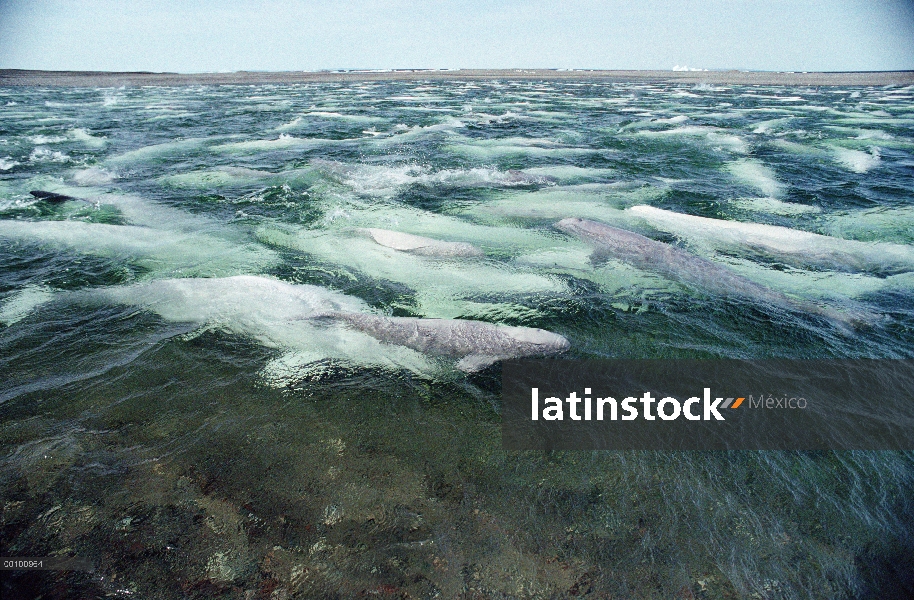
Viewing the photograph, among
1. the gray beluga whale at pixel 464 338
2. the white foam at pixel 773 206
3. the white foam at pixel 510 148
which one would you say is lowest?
the gray beluga whale at pixel 464 338

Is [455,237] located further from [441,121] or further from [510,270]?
[441,121]

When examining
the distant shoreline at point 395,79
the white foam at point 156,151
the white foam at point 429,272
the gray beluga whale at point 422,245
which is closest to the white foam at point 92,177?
the white foam at point 156,151

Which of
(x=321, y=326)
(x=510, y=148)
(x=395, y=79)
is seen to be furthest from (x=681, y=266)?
(x=395, y=79)

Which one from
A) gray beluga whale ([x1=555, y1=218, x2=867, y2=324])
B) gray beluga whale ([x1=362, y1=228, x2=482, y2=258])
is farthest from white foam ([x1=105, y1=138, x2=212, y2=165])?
gray beluga whale ([x1=555, y1=218, x2=867, y2=324])

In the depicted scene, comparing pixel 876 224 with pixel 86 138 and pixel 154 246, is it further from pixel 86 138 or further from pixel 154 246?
pixel 86 138

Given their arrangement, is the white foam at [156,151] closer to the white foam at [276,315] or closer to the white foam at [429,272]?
the white foam at [429,272]

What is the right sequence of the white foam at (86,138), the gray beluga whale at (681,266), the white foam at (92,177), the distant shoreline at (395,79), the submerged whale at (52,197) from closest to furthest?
the gray beluga whale at (681,266) < the submerged whale at (52,197) < the white foam at (92,177) < the white foam at (86,138) < the distant shoreline at (395,79)
